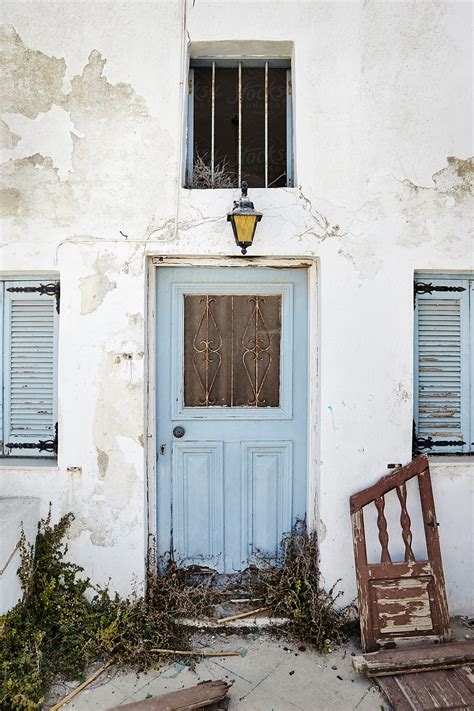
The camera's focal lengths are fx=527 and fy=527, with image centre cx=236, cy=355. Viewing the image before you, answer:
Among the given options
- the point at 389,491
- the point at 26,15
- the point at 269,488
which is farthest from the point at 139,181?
the point at 389,491

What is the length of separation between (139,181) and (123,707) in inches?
125

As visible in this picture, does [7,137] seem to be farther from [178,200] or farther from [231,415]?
[231,415]

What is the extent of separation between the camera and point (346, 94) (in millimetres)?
3625

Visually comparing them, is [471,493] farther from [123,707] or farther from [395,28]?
[395,28]

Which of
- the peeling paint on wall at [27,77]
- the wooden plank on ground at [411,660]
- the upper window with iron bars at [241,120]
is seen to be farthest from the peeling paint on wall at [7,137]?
the wooden plank on ground at [411,660]

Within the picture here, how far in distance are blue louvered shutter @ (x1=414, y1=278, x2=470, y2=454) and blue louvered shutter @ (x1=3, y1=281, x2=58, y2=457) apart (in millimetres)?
2660

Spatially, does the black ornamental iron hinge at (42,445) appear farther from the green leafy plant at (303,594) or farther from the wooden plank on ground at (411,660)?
the wooden plank on ground at (411,660)

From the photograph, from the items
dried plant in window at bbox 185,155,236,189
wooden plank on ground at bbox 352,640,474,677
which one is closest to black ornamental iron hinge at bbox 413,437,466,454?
wooden plank on ground at bbox 352,640,474,677

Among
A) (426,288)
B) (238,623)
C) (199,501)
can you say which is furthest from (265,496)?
(426,288)

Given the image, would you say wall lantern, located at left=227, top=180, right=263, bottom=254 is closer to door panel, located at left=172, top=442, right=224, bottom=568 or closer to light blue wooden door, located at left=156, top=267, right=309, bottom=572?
light blue wooden door, located at left=156, top=267, right=309, bottom=572

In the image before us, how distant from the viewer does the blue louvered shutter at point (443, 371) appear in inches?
151

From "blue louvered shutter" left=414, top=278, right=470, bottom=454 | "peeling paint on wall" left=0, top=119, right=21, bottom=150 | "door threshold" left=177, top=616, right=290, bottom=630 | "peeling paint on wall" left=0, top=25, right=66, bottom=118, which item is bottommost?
"door threshold" left=177, top=616, right=290, bottom=630

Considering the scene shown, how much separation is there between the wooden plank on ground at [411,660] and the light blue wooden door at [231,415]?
0.98 meters

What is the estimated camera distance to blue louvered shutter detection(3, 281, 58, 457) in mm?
3803
